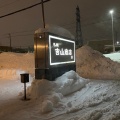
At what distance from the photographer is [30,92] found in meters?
9.02

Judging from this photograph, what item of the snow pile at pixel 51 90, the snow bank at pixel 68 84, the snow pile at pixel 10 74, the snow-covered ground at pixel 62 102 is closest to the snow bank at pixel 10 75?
the snow pile at pixel 10 74

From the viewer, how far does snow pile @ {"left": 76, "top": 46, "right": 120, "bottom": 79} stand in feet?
58.2

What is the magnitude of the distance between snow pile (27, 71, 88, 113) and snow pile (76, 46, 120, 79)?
710cm

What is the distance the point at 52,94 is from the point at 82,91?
6.97ft

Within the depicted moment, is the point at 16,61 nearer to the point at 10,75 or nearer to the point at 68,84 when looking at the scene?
the point at 10,75

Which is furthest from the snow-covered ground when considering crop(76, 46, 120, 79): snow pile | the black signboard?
crop(76, 46, 120, 79): snow pile

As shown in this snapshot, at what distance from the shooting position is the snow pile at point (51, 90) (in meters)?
7.30

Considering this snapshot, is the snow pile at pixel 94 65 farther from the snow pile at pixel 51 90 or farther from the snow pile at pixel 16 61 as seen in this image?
the snow pile at pixel 51 90

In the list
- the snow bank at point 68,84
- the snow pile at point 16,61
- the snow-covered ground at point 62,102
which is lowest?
the snow-covered ground at point 62,102

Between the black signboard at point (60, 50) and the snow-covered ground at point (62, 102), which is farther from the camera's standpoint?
the black signboard at point (60, 50)

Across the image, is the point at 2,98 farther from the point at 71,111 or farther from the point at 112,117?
the point at 112,117

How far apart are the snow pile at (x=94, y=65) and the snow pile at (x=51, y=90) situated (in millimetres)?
7103

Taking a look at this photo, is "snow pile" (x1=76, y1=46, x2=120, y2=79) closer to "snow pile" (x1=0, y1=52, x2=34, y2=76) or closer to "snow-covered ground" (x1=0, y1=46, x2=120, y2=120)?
"snow pile" (x1=0, y1=52, x2=34, y2=76)

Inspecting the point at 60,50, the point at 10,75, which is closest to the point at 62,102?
the point at 60,50
